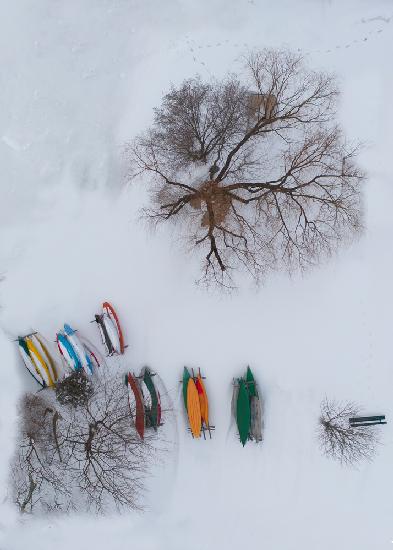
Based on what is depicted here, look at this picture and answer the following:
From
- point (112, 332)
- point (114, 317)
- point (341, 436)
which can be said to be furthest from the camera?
point (114, 317)

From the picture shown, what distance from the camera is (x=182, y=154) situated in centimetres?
1102

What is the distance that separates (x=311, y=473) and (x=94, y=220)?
7.33 m

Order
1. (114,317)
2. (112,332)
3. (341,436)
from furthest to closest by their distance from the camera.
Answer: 1. (114,317)
2. (112,332)
3. (341,436)

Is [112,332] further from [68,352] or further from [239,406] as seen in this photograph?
[239,406]

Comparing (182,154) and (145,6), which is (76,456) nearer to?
(182,154)

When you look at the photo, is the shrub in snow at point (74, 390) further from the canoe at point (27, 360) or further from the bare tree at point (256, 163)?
the bare tree at point (256, 163)

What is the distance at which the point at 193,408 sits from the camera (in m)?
11.0

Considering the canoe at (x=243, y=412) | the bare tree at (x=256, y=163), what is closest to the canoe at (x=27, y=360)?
the bare tree at (x=256, y=163)

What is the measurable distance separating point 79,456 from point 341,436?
18.7 ft

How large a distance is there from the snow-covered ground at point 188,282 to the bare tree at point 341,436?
0.23 meters

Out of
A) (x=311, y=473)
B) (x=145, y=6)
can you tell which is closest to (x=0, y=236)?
(x=145, y=6)

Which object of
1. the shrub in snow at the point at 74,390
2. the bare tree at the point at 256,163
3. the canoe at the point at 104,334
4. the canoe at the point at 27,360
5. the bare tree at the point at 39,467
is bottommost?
the bare tree at the point at 39,467

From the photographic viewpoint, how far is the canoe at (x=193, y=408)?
35.9ft

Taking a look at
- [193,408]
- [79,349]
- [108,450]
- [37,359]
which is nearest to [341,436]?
[193,408]
